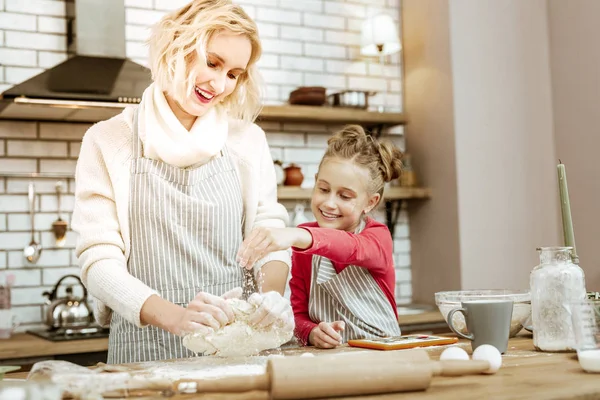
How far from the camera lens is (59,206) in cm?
376

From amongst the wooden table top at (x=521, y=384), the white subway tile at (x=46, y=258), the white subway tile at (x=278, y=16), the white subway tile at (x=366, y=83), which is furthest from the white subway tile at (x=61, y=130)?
the wooden table top at (x=521, y=384)

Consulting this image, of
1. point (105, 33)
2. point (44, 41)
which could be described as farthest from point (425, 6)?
point (44, 41)

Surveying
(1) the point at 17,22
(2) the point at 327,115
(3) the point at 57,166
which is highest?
(1) the point at 17,22

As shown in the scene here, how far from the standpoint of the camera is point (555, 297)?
1636mm

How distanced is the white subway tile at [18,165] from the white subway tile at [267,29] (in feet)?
4.88

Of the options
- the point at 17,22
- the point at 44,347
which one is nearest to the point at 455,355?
the point at 44,347

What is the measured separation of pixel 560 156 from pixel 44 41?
2980 mm

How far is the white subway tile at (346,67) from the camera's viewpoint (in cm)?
450

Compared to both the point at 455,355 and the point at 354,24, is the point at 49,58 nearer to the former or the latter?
Result: the point at 354,24

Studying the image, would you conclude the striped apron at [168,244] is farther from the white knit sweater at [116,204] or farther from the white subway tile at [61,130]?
the white subway tile at [61,130]

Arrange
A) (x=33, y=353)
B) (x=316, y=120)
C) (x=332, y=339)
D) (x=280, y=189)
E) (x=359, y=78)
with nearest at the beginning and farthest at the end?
(x=332, y=339), (x=33, y=353), (x=280, y=189), (x=316, y=120), (x=359, y=78)

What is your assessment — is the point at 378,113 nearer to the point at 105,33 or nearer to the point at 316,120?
the point at 316,120

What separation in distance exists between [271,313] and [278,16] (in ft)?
9.92

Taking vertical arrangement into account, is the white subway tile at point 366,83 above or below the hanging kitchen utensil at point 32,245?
above
